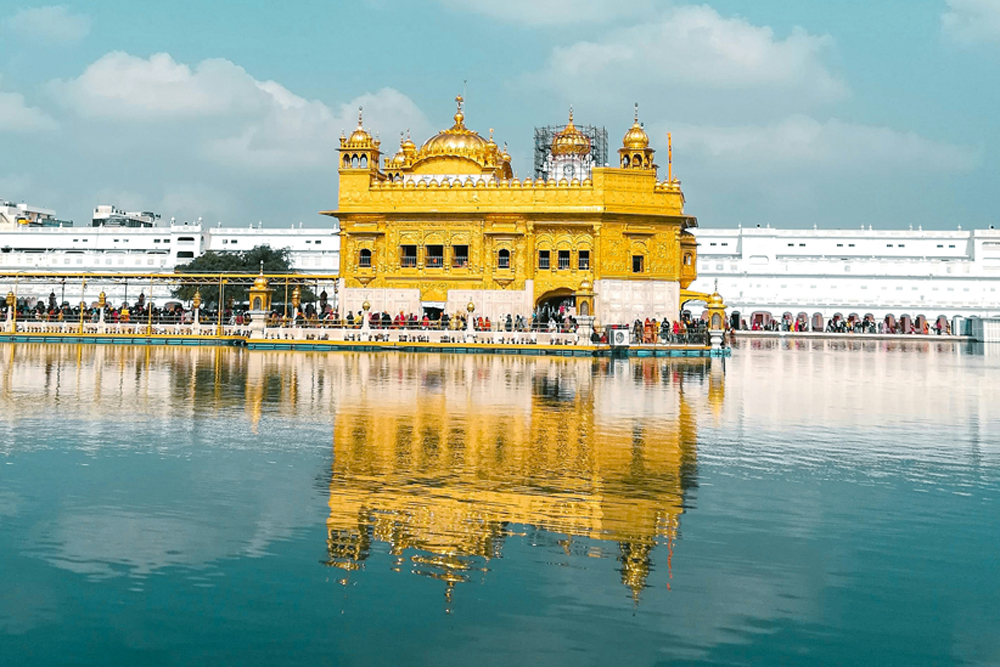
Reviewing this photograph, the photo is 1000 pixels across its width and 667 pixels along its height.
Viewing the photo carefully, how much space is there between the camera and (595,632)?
6047 mm

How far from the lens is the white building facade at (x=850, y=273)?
88.8m

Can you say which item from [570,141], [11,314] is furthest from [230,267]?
[11,314]

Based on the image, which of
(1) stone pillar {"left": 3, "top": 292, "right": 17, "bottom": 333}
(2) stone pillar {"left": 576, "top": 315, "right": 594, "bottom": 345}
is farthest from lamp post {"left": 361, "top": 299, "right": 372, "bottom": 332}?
(1) stone pillar {"left": 3, "top": 292, "right": 17, "bottom": 333}

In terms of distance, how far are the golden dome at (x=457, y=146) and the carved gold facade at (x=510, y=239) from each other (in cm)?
→ 204

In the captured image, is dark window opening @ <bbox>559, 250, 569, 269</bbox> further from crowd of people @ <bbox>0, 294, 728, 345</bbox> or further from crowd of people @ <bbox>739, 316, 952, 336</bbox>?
crowd of people @ <bbox>739, 316, 952, 336</bbox>

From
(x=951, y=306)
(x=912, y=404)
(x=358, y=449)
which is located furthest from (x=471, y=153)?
(x=951, y=306)

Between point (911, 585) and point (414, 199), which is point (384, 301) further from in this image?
point (911, 585)

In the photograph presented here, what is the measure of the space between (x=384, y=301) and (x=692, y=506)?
35538 millimetres

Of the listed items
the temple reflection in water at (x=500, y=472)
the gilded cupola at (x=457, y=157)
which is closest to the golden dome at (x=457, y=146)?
the gilded cupola at (x=457, y=157)

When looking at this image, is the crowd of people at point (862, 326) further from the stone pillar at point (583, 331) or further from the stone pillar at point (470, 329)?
the stone pillar at point (470, 329)

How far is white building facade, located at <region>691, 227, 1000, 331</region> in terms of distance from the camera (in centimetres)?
8881

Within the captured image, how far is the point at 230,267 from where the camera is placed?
81.3m

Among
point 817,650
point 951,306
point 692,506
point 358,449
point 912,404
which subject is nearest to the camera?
point 817,650

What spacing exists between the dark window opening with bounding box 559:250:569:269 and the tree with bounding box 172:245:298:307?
37465 mm
